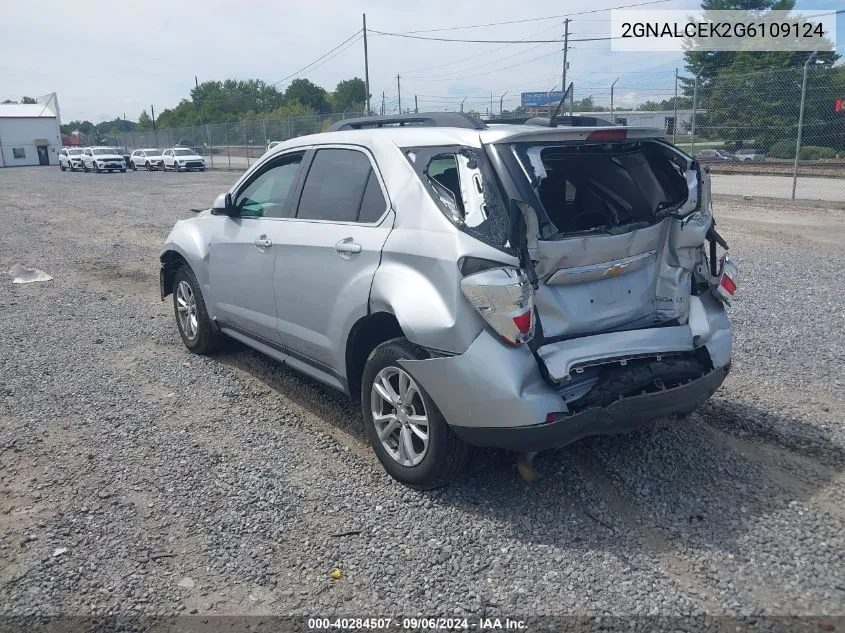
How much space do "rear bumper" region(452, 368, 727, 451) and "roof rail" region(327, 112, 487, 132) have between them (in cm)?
157

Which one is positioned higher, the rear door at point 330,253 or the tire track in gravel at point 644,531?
the rear door at point 330,253

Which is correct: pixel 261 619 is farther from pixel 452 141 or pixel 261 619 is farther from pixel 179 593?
pixel 452 141

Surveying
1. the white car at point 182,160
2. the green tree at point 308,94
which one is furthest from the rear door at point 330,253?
the green tree at point 308,94

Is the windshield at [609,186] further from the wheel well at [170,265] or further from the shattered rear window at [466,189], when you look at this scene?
the wheel well at [170,265]

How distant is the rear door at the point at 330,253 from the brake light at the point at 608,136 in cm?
113

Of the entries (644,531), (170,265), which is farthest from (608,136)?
(170,265)

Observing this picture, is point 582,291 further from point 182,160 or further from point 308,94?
point 308,94

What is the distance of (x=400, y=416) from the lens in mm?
3852

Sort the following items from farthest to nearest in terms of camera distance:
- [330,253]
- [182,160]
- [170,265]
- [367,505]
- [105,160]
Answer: [105,160] → [182,160] → [170,265] → [330,253] → [367,505]

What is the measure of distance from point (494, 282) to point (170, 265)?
13.2 ft

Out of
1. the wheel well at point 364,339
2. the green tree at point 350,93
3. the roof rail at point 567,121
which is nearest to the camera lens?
the wheel well at point 364,339

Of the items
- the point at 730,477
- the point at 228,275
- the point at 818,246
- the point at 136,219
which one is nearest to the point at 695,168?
the point at 730,477

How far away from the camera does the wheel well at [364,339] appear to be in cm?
392

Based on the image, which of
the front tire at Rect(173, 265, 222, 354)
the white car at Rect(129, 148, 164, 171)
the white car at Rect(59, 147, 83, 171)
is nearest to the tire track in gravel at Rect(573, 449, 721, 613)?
the front tire at Rect(173, 265, 222, 354)
